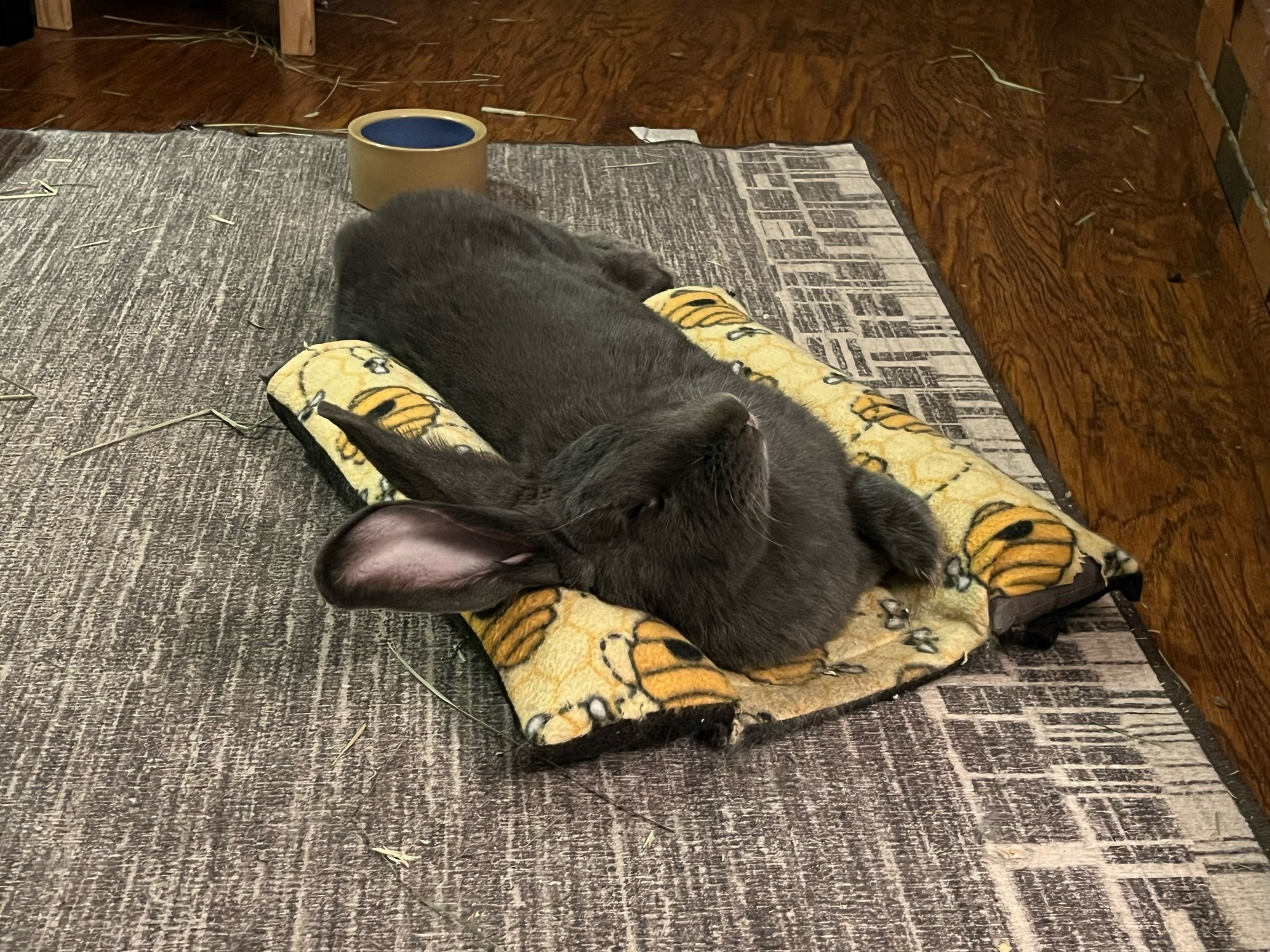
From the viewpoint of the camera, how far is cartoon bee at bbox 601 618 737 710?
1.43m

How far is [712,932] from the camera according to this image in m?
1.32

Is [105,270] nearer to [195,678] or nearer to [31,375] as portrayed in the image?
[31,375]

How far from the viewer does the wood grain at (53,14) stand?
4012mm

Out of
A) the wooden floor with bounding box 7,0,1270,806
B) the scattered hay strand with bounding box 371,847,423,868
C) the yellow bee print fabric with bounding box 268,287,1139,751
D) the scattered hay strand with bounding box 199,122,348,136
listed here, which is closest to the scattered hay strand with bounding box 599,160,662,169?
the wooden floor with bounding box 7,0,1270,806

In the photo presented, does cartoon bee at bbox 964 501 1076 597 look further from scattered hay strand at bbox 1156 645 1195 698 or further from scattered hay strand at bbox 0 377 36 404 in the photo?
scattered hay strand at bbox 0 377 36 404

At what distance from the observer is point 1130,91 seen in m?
3.95

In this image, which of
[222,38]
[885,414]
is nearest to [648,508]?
[885,414]

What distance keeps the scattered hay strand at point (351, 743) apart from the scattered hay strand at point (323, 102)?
2.42m

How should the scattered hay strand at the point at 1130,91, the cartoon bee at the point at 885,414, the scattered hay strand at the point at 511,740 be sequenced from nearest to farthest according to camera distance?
the scattered hay strand at the point at 511,740 → the cartoon bee at the point at 885,414 → the scattered hay strand at the point at 1130,91

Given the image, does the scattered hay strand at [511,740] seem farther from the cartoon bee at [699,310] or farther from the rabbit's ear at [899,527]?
the cartoon bee at [699,310]

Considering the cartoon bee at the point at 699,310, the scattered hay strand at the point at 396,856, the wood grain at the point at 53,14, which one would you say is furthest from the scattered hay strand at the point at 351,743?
the wood grain at the point at 53,14

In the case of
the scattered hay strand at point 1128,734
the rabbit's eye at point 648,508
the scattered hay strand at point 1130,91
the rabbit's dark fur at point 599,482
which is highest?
the rabbit's eye at point 648,508

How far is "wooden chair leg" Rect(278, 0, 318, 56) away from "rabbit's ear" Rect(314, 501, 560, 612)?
9.93ft

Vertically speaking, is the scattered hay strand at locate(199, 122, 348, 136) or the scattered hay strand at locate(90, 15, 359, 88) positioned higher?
the scattered hay strand at locate(199, 122, 348, 136)
